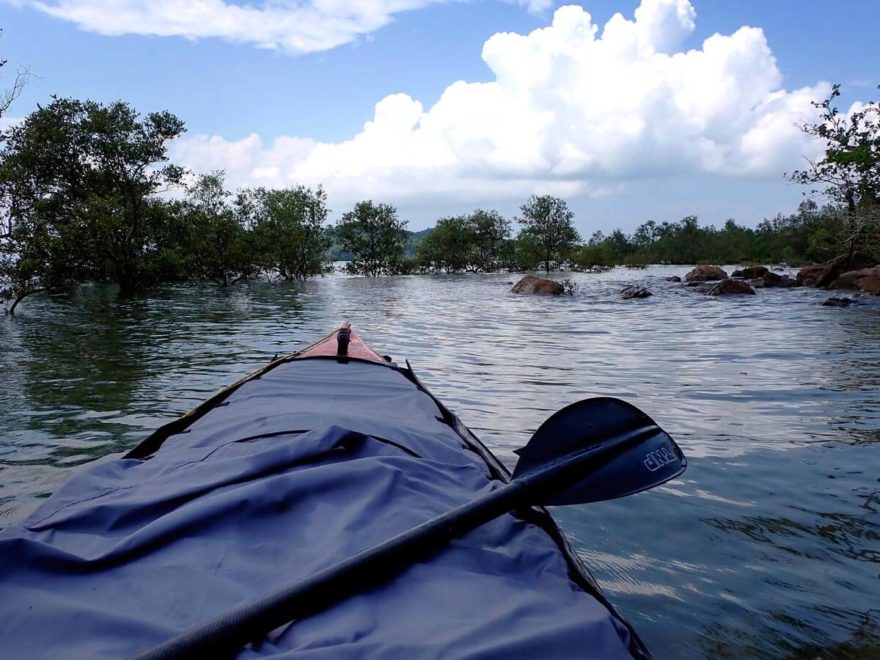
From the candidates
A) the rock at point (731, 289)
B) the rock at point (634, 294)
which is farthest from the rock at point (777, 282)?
the rock at point (634, 294)

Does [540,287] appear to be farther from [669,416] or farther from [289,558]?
[289,558]

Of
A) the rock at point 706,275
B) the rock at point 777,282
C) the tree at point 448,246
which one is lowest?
the rock at point 777,282

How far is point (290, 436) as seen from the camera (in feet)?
7.73

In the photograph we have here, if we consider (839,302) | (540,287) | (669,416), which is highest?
(540,287)

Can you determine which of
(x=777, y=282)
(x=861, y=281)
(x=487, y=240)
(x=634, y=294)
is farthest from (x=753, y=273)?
(x=487, y=240)

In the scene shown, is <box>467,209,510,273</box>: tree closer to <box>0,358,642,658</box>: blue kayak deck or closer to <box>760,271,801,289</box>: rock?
<box>760,271,801,289</box>: rock

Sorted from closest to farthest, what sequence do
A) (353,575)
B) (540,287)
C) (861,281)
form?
(353,575), (861,281), (540,287)

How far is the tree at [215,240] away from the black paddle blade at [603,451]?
24.5m

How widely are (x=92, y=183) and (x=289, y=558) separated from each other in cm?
2117

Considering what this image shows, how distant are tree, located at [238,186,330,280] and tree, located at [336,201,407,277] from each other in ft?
13.9

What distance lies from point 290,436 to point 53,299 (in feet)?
62.1

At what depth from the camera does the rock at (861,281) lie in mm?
15938

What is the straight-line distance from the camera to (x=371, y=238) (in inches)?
1519

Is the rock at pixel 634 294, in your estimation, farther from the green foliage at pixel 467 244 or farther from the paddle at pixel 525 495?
the green foliage at pixel 467 244
